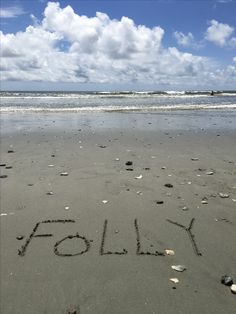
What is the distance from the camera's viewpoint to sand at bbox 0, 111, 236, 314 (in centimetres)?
377

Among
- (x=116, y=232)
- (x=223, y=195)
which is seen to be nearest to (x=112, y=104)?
(x=223, y=195)

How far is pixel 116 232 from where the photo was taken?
5.12 metres

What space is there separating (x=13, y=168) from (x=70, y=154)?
194 centimetres

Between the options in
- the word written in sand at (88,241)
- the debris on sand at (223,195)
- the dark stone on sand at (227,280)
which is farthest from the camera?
the debris on sand at (223,195)

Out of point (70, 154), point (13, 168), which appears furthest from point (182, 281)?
point (70, 154)

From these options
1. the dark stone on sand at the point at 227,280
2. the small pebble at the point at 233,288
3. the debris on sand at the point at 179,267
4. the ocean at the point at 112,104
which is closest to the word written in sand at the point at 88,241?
the debris on sand at the point at 179,267

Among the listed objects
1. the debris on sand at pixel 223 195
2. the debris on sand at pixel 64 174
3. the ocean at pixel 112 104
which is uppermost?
the debris on sand at pixel 223 195

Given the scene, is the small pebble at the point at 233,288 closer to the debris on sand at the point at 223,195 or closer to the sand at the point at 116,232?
the sand at the point at 116,232

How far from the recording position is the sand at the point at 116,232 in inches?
148

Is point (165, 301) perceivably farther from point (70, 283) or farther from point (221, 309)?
point (70, 283)

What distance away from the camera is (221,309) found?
3.55 meters

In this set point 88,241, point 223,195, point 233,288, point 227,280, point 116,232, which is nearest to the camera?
point 233,288

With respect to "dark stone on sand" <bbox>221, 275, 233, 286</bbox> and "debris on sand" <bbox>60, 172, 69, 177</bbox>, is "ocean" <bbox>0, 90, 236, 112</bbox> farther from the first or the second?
"dark stone on sand" <bbox>221, 275, 233, 286</bbox>

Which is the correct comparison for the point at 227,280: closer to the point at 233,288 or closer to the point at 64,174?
the point at 233,288
